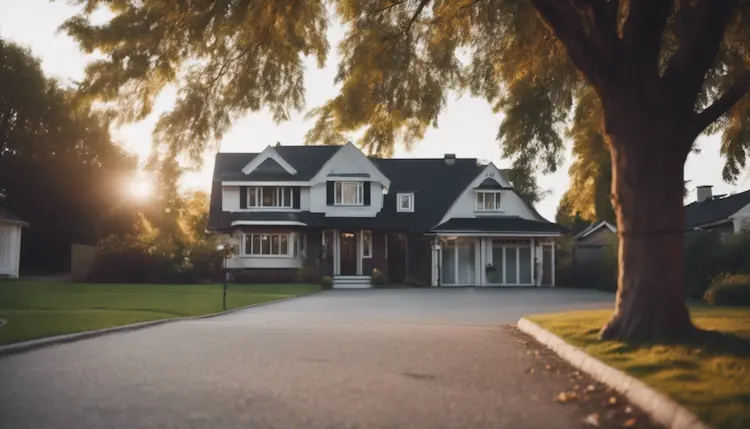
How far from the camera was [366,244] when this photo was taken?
44844 millimetres

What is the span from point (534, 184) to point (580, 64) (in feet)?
18.3

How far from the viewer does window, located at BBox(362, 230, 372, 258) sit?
44.6 m

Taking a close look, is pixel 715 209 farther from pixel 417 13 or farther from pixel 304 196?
pixel 417 13

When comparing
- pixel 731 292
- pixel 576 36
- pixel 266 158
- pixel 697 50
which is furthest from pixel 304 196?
pixel 697 50

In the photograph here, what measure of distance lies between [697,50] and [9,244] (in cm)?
4075

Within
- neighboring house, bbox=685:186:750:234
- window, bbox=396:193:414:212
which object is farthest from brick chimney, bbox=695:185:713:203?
window, bbox=396:193:414:212

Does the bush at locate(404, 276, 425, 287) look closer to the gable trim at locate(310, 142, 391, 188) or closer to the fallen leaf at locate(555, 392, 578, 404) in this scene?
the gable trim at locate(310, 142, 391, 188)

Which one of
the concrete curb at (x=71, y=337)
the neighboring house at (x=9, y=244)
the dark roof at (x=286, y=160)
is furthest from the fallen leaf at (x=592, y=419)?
the neighboring house at (x=9, y=244)

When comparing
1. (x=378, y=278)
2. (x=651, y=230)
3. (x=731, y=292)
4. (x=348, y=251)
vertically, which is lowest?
(x=731, y=292)

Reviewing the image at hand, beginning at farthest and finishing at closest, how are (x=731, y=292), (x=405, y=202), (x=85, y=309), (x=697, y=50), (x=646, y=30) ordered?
1. (x=405, y=202)
2. (x=731, y=292)
3. (x=85, y=309)
4. (x=646, y=30)
5. (x=697, y=50)

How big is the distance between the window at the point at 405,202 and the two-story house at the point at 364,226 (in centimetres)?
6

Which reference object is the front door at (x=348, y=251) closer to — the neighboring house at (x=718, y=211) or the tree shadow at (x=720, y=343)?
the neighboring house at (x=718, y=211)

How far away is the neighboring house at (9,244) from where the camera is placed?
42.2 m

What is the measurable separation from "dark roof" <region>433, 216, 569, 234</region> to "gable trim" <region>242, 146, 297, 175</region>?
9.26m
